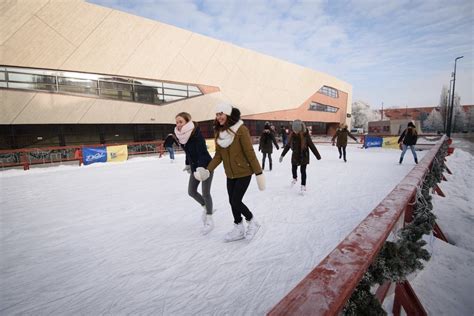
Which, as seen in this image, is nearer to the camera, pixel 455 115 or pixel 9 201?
pixel 9 201

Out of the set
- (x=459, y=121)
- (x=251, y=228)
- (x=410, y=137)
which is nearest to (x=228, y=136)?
(x=251, y=228)

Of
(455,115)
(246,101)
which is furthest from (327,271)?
(455,115)

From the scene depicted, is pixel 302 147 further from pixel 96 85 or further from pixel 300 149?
pixel 96 85

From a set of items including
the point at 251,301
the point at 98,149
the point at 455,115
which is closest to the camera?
the point at 251,301

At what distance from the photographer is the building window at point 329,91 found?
34.6 meters

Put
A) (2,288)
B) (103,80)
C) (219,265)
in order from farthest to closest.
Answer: (103,80), (219,265), (2,288)

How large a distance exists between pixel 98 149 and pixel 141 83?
8464 mm

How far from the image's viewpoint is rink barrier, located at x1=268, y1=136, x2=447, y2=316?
77cm

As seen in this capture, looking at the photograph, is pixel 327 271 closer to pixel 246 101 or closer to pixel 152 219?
pixel 152 219

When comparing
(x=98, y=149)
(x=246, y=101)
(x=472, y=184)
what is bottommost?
(x=472, y=184)

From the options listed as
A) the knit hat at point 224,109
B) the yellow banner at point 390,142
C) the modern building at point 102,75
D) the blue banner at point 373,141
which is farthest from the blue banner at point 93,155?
the yellow banner at point 390,142

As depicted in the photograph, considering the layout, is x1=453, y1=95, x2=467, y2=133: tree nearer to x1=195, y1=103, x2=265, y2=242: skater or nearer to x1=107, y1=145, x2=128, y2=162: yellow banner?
x1=107, y1=145, x2=128, y2=162: yellow banner

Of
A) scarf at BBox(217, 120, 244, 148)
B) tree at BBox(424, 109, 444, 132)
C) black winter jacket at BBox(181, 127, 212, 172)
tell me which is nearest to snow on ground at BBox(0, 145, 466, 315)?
black winter jacket at BBox(181, 127, 212, 172)

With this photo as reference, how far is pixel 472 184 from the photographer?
19.5 feet
